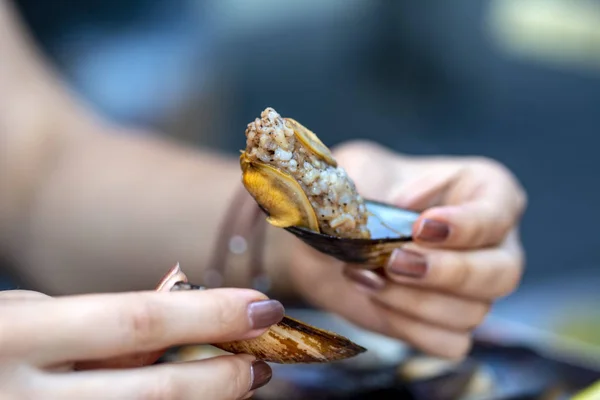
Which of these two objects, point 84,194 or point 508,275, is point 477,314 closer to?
point 508,275

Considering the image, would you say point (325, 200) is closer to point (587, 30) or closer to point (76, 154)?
point (76, 154)

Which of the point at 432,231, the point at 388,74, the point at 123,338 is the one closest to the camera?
the point at 123,338

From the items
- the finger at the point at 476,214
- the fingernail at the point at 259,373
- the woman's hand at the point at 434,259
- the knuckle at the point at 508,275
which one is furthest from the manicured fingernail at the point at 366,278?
the fingernail at the point at 259,373

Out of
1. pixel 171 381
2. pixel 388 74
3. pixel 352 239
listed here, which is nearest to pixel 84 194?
pixel 352 239

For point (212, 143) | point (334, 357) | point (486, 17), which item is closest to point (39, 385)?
point (334, 357)

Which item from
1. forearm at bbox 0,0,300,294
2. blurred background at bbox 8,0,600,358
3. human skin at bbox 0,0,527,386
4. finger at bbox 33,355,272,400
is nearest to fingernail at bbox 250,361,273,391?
finger at bbox 33,355,272,400

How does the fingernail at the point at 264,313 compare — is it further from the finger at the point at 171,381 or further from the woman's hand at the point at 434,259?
the woman's hand at the point at 434,259

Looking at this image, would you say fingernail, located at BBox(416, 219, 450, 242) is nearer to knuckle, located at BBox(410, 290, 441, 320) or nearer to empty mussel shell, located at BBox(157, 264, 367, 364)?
knuckle, located at BBox(410, 290, 441, 320)
